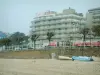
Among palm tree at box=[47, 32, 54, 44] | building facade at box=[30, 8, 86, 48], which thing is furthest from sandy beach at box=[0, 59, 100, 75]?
palm tree at box=[47, 32, 54, 44]

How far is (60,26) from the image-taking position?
46.7ft

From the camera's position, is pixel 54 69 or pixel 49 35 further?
pixel 49 35

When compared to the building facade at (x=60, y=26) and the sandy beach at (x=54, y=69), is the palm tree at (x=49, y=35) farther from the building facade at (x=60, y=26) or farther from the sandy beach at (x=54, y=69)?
the sandy beach at (x=54, y=69)

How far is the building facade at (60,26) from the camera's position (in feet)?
42.1

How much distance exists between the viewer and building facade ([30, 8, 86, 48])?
12844 mm

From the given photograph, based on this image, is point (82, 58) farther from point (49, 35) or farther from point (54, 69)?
point (49, 35)

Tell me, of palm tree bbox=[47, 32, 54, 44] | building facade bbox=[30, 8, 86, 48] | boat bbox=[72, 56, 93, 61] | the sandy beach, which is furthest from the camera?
palm tree bbox=[47, 32, 54, 44]

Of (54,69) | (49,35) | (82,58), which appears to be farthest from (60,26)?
(54,69)

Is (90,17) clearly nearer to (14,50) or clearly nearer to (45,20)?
(14,50)

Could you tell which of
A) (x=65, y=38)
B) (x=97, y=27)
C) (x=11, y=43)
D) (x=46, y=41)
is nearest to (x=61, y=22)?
(x=65, y=38)

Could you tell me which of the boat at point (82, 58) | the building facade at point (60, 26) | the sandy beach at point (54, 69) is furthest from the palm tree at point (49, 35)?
the sandy beach at point (54, 69)

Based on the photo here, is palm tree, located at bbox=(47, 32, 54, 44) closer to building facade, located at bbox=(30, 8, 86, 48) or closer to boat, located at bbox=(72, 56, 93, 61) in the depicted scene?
building facade, located at bbox=(30, 8, 86, 48)

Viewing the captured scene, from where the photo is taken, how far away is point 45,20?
1583cm

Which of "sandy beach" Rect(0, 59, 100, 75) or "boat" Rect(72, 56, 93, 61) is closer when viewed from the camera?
"sandy beach" Rect(0, 59, 100, 75)
